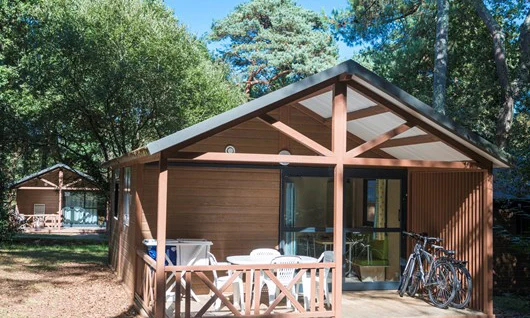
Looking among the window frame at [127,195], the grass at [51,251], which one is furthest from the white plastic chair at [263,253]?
the grass at [51,251]

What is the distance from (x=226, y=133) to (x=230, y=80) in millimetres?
15126

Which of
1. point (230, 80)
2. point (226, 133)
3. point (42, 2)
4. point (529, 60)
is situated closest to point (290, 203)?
point (226, 133)

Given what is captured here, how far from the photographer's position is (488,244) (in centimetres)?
755

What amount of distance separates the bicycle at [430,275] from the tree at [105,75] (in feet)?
29.1

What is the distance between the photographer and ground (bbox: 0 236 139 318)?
797 centimetres

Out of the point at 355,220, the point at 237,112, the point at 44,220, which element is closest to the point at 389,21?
the point at 355,220

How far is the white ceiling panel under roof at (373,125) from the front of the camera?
7.97m

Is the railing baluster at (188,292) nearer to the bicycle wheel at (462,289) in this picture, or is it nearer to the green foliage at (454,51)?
the bicycle wheel at (462,289)

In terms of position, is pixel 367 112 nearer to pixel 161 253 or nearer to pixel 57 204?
pixel 161 253

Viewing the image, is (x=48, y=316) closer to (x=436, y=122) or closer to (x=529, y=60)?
(x=436, y=122)

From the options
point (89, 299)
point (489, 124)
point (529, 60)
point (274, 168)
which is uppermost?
point (529, 60)

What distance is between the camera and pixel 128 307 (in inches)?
322

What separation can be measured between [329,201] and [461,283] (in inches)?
96.5

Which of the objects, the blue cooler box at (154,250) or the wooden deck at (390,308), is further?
the blue cooler box at (154,250)
